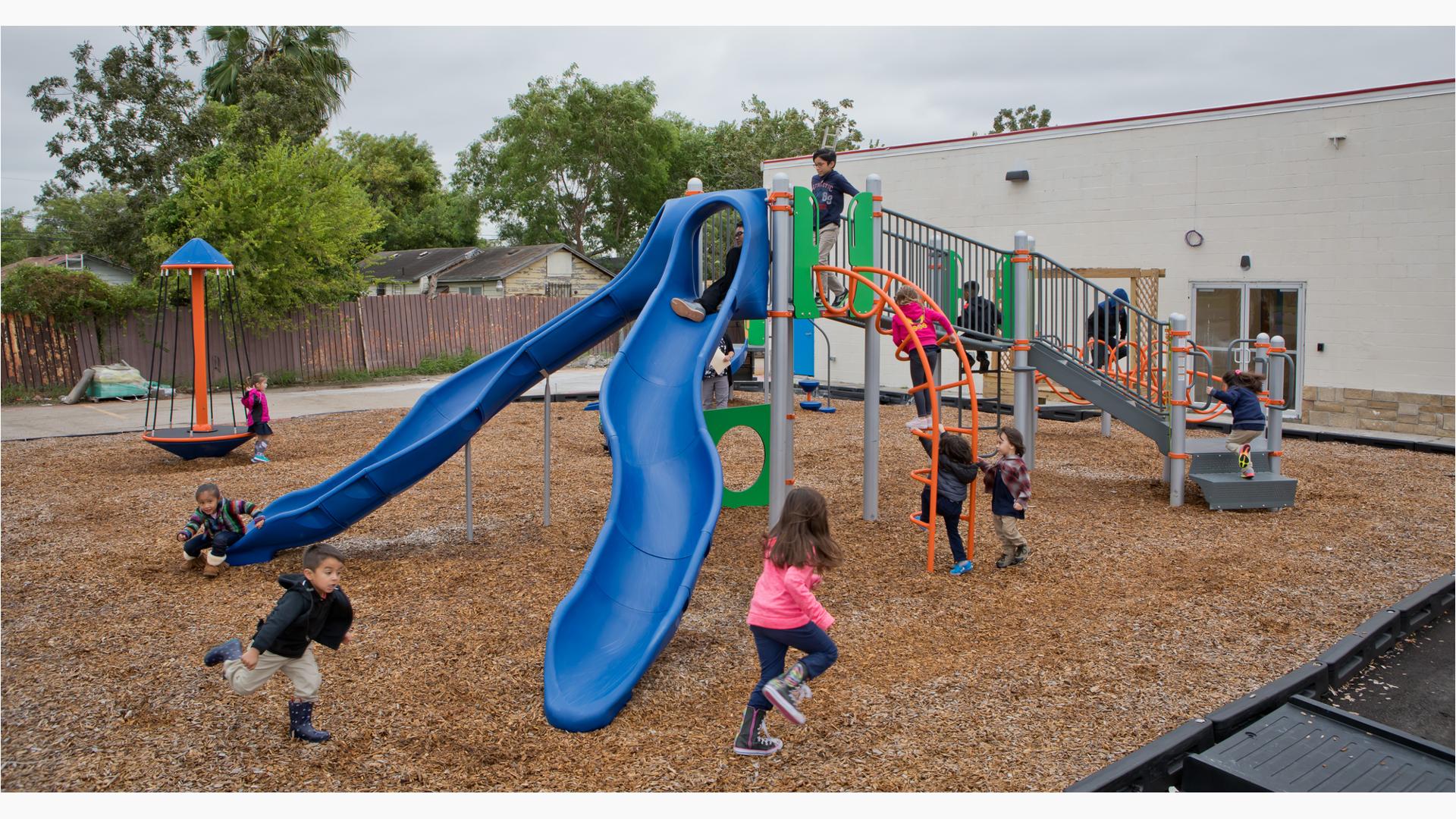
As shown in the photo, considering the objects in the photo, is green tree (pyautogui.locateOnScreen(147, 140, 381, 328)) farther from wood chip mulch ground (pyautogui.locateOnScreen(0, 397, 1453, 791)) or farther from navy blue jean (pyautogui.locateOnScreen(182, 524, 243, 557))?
navy blue jean (pyautogui.locateOnScreen(182, 524, 243, 557))

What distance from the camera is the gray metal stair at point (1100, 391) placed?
1090 centimetres

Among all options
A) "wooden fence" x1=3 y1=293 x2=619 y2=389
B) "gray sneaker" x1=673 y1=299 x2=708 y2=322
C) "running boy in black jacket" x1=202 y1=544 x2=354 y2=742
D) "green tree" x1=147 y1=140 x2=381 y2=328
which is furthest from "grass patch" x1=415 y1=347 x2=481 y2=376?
"running boy in black jacket" x1=202 y1=544 x2=354 y2=742

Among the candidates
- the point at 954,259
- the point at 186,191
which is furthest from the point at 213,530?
the point at 186,191

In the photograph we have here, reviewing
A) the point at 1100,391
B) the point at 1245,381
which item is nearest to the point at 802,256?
the point at 1100,391

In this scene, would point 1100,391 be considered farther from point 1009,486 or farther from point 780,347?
point 780,347

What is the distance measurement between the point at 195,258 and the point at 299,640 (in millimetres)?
9916

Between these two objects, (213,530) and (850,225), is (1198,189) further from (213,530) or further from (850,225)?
(213,530)

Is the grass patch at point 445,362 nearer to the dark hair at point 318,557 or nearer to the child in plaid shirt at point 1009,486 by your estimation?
the child in plaid shirt at point 1009,486

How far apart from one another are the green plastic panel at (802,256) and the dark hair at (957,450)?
1.58 m

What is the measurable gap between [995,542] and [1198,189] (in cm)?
1072

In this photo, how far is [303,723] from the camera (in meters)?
5.00

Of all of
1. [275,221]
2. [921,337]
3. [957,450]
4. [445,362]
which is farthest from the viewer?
[445,362]

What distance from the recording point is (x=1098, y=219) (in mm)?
17969

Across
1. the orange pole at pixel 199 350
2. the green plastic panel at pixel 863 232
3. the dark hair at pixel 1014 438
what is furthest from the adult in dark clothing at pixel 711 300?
the orange pole at pixel 199 350
